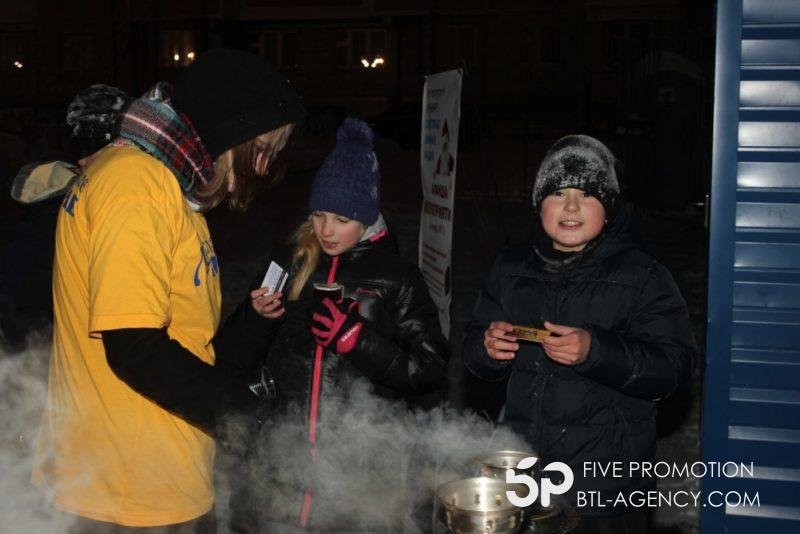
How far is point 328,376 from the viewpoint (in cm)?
407

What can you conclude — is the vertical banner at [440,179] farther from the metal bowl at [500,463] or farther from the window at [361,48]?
the window at [361,48]

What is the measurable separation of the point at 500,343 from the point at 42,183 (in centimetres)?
256

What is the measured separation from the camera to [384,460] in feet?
13.5

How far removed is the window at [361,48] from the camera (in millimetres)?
40844

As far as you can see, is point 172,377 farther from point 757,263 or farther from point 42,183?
point 42,183

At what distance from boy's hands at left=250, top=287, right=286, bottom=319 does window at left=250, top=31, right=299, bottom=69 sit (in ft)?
130

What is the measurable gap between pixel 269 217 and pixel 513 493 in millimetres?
14212

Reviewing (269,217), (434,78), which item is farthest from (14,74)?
(434,78)

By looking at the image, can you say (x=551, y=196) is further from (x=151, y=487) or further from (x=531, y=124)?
(x=531, y=124)

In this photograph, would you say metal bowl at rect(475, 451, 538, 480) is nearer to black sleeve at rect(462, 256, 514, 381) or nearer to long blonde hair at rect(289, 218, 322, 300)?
black sleeve at rect(462, 256, 514, 381)

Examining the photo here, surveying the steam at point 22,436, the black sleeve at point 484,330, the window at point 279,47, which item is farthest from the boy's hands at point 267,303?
the window at point 279,47

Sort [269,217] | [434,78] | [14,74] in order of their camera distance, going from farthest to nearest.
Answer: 1. [14,74]
2. [269,217]
3. [434,78]

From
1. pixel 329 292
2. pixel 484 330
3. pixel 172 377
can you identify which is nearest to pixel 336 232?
pixel 329 292

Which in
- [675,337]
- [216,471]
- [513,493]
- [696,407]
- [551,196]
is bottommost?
[696,407]
